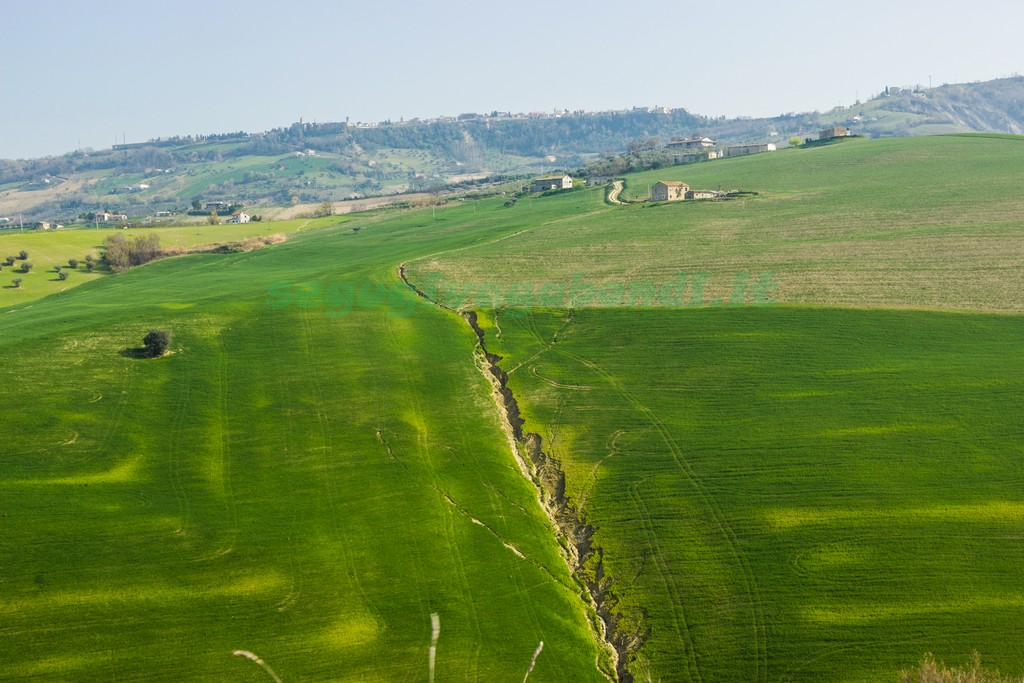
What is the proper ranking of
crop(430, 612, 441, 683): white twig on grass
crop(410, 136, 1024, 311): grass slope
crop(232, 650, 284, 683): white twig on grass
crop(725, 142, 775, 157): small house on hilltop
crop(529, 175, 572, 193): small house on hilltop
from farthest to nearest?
crop(725, 142, 775, 157): small house on hilltop < crop(529, 175, 572, 193): small house on hilltop < crop(410, 136, 1024, 311): grass slope < crop(430, 612, 441, 683): white twig on grass < crop(232, 650, 284, 683): white twig on grass

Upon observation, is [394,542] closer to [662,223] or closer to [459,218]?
[662,223]

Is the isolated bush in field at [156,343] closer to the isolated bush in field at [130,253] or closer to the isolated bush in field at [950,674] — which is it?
the isolated bush in field at [950,674]

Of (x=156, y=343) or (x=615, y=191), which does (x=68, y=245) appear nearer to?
(x=156, y=343)

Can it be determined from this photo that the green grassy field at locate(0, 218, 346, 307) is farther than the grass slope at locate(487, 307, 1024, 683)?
Yes

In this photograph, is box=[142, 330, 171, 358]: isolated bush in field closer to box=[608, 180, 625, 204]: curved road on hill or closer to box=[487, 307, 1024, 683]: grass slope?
box=[487, 307, 1024, 683]: grass slope

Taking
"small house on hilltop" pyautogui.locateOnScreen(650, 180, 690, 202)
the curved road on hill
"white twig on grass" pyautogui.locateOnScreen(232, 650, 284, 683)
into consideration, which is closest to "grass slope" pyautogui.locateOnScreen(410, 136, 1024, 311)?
the curved road on hill

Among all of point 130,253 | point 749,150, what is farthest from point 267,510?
point 749,150

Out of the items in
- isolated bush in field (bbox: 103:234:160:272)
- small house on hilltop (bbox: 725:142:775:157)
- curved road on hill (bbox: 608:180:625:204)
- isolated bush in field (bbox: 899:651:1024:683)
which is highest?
small house on hilltop (bbox: 725:142:775:157)

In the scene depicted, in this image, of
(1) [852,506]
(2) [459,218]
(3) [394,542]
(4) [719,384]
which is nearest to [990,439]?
(1) [852,506]
